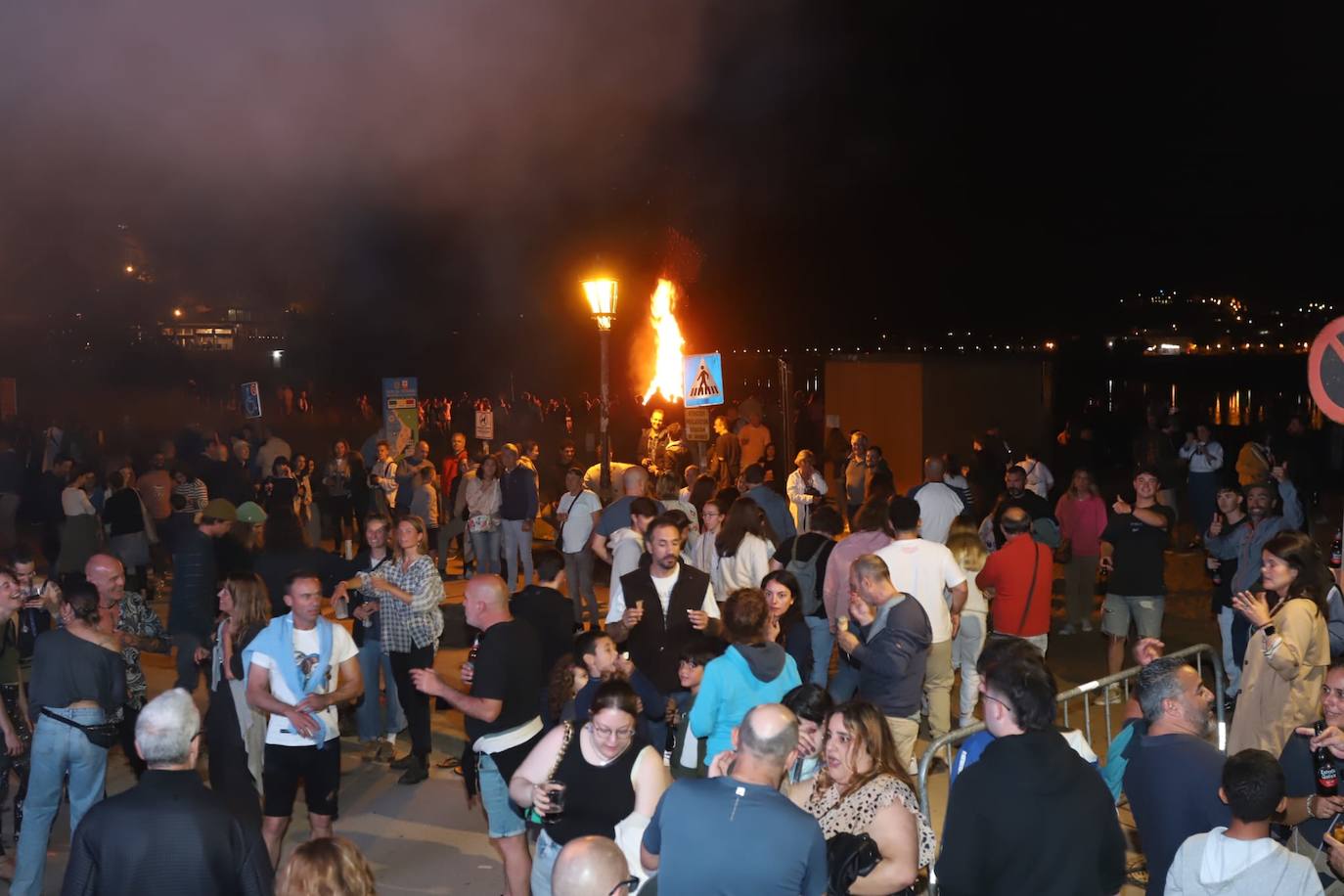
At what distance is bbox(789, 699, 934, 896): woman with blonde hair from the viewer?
3.77 meters

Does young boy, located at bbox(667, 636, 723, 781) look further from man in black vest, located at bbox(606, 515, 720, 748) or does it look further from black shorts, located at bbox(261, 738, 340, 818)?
black shorts, located at bbox(261, 738, 340, 818)

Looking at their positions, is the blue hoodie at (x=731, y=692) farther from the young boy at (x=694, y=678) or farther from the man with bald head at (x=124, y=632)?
the man with bald head at (x=124, y=632)

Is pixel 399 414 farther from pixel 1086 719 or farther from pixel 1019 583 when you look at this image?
pixel 1086 719

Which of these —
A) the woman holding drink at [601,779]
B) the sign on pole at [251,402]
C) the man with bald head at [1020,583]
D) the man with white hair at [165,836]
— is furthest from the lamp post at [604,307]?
the man with white hair at [165,836]

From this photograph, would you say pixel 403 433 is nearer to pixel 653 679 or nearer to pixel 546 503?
pixel 546 503

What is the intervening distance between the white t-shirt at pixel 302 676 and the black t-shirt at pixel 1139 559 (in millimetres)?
5162

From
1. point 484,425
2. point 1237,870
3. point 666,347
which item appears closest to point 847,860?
point 1237,870

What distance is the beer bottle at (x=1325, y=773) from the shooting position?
4.55 m

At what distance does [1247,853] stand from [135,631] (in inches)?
221

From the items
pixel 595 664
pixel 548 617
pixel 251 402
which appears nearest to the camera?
pixel 595 664

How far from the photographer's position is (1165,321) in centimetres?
6050

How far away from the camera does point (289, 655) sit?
5.64 metres

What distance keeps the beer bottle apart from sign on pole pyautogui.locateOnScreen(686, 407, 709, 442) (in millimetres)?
9506

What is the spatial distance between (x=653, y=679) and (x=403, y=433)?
9.11 m
